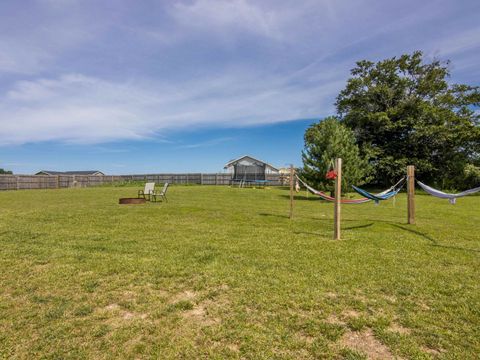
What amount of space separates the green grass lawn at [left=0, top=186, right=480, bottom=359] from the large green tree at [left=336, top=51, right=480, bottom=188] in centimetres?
2114

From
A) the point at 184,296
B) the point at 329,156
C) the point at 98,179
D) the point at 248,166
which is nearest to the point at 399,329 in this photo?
the point at 184,296

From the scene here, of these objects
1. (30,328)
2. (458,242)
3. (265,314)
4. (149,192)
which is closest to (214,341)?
(265,314)

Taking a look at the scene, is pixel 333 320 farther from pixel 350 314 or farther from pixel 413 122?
pixel 413 122

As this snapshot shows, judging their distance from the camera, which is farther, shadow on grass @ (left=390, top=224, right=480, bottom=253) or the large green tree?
the large green tree

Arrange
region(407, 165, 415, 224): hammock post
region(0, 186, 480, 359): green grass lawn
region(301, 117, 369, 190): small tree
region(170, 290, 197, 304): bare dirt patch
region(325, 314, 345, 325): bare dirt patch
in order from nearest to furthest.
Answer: region(0, 186, 480, 359): green grass lawn → region(325, 314, 345, 325): bare dirt patch → region(170, 290, 197, 304): bare dirt patch → region(407, 165, 415, 224): hammock post → region(301, 117, 369, 190): small tree

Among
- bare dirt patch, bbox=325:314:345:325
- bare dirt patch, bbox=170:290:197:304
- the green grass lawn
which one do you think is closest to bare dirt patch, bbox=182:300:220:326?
the green grass lawn

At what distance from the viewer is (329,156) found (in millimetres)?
16250

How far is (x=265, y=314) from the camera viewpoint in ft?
9.62

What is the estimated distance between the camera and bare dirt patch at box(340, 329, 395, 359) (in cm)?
233

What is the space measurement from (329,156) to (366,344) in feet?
47.6

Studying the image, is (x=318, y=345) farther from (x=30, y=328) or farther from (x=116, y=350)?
(x=30, y=328)

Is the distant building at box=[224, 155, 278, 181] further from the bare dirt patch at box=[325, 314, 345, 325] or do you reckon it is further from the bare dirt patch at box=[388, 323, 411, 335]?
the bare dirt patch at box=[388, 323, 411, 335]

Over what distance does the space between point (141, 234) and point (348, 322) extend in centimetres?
499

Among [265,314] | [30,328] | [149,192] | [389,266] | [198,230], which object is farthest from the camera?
[149,192]
